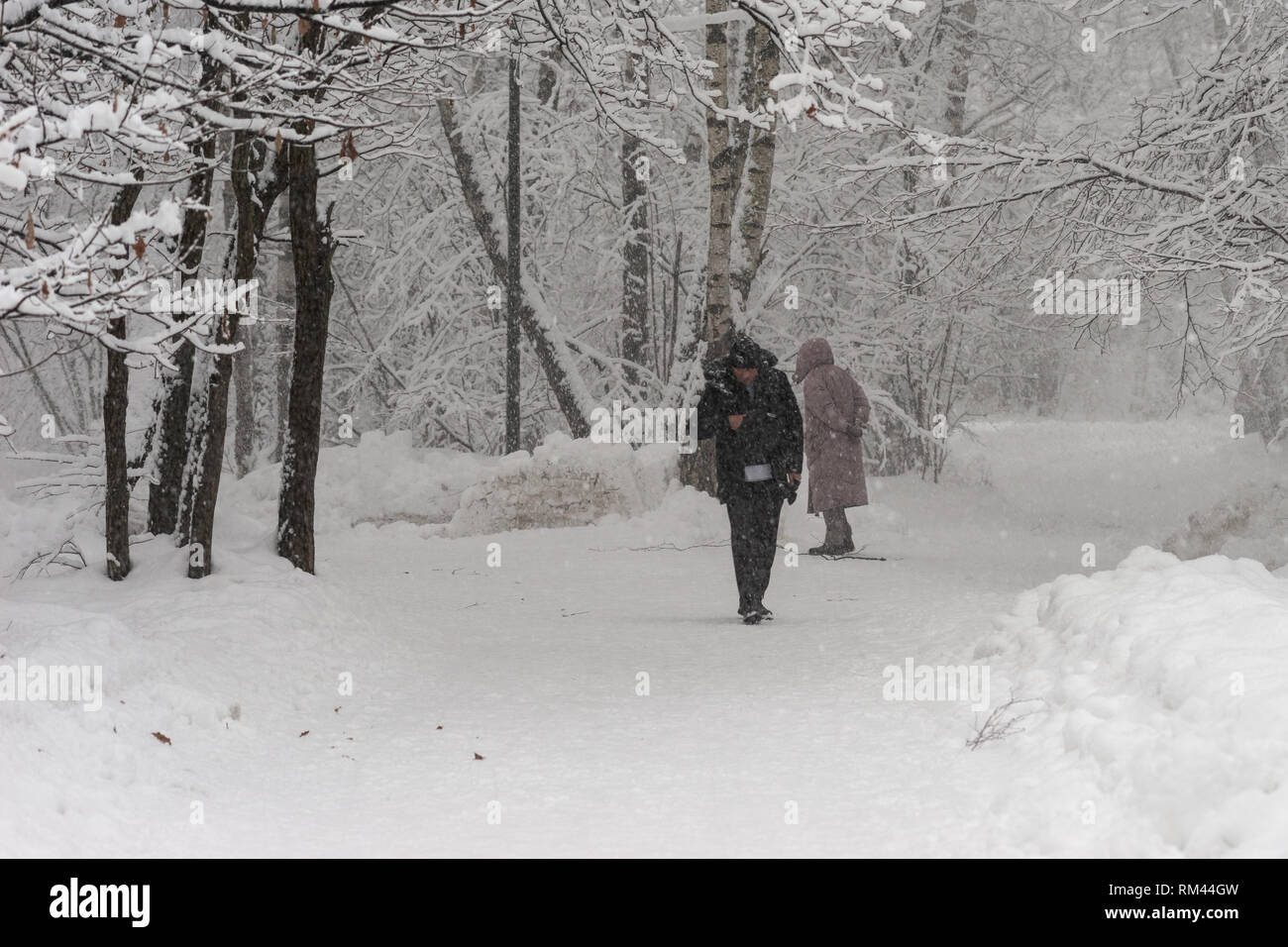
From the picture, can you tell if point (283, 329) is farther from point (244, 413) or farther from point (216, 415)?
point (216, 415)

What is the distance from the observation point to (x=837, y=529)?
12.0 m

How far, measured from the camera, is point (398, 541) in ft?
43.6

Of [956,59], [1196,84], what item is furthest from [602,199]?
[1196,84]

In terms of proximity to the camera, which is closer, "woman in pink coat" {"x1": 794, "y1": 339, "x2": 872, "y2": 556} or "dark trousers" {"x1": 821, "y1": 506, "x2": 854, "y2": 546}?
"woman in pink coat" {"x1": 794, "y1": 339, "x2": 872, "y2": 556}

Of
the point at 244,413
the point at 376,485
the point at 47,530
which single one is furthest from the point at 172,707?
the point at 244,413

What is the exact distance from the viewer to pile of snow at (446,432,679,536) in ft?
45.5

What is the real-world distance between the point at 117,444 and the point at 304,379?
4.92 ft

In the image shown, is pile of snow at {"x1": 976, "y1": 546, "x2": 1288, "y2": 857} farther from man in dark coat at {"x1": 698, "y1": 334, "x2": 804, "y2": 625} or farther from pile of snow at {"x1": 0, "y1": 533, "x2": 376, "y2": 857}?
pile of snow at {"x1": 0, "y1": 533, "x2": 376, "y2": 857}

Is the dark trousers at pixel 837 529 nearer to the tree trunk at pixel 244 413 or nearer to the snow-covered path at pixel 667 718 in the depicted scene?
the snow-covered path at pixel 667 718

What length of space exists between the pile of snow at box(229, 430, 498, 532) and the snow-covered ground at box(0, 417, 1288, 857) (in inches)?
187

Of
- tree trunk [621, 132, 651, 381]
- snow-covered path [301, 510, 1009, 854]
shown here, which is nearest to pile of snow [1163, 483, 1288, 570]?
snow-covered path [301, 510, 1009, 854]

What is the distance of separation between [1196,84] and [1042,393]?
42042 millimetres
